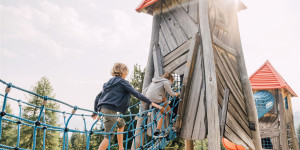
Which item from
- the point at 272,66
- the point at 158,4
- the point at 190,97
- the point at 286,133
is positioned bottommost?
the point at 286,133

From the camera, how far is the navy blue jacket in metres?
2.61

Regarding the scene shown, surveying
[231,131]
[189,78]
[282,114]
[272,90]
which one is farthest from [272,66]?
[189,78]

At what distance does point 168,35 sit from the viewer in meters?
4.44

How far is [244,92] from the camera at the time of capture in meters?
4.54

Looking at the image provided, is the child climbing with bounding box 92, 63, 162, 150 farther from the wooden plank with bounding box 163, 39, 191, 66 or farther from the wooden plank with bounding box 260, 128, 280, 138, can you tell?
the wooden plank with bounding box 260, 128, 280, 138

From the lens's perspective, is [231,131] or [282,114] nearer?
[231,131]

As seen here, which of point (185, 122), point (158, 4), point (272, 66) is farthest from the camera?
point (272, 66)

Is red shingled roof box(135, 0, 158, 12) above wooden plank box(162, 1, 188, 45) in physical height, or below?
above

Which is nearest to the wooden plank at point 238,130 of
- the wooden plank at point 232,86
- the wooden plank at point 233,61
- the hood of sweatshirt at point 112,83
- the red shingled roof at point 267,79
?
the wooden plank at point 232,86

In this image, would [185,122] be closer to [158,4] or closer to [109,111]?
[109,111]

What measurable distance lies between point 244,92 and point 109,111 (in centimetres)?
316

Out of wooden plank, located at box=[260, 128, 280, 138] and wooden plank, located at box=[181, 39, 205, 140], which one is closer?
wooden plank, located at box=[181, 39, 205, 140]

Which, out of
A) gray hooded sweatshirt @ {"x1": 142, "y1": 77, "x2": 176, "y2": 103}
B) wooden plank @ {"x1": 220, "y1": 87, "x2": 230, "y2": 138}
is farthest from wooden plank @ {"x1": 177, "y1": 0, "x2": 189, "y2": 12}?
wooden plank @ {"x1": 220, "y1": 87, "x2": 230, "y2": 138}

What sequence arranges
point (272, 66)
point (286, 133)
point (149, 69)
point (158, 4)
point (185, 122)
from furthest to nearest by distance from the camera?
1. point (272, 66)
2. point (286, 133)
3. point (158, 4)
4. point (149, 69)
5. point (185, 122)
